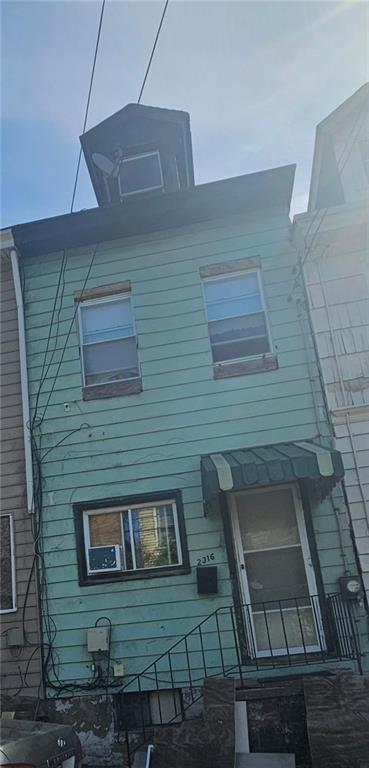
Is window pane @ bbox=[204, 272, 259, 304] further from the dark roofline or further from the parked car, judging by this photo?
the parked car

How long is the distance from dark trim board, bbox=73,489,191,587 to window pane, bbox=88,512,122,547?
0.38 feet

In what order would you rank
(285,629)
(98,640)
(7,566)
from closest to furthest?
(285,629), (98,640), (7,566)

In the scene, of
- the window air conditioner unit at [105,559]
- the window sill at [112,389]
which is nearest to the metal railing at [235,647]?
the window air conditioner unit at [105,559]

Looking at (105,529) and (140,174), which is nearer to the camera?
(105,529)

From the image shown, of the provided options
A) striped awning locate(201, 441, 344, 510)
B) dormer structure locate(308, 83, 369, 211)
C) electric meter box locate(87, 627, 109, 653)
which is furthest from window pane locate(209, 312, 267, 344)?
electric meter box locate(87, 627, 109, 653)

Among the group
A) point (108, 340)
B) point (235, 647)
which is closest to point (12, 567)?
point (235, 647)

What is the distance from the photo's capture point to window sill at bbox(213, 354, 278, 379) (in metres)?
6.80

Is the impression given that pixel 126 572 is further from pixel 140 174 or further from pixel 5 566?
pixel 140 174

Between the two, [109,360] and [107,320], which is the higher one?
[107,320]

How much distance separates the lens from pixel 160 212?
7359 millimetres

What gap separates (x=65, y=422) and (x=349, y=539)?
358 centimetres

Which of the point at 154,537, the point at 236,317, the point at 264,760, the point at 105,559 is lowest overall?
the point at 264,760

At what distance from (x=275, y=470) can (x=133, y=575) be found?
2111 mm

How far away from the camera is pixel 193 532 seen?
6.40m
